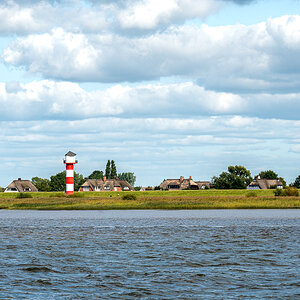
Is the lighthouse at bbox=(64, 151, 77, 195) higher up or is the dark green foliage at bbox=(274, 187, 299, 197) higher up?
the lighthouse at bbox=(64, 151, 77, 195)

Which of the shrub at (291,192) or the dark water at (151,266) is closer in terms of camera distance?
the dark water at (151,266)

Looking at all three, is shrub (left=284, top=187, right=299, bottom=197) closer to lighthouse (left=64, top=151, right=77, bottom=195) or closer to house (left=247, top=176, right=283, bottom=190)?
lighthouse (left=64, top=151, right=77, bottom=195)

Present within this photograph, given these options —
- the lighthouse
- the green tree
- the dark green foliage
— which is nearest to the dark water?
the dark green foliage

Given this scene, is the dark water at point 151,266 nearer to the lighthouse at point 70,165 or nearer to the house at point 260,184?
the lighthouse at point 70,165

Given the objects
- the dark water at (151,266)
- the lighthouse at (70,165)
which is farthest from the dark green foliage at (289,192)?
the dark water at (151,266)

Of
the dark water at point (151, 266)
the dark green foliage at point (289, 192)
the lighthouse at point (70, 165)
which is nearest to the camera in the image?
the dark water at point (151, 266)

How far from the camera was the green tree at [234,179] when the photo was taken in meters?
186

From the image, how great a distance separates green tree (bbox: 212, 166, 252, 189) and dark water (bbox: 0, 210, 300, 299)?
14188cm

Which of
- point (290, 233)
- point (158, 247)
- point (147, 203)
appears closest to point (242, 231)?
point (290, 233)

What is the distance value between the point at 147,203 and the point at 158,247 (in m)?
63.1

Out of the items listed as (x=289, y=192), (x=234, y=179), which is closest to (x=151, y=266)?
(x=289, y=192)

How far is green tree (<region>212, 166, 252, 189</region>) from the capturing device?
186 metres

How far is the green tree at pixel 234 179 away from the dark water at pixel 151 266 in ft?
465

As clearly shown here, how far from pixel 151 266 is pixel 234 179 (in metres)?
163
